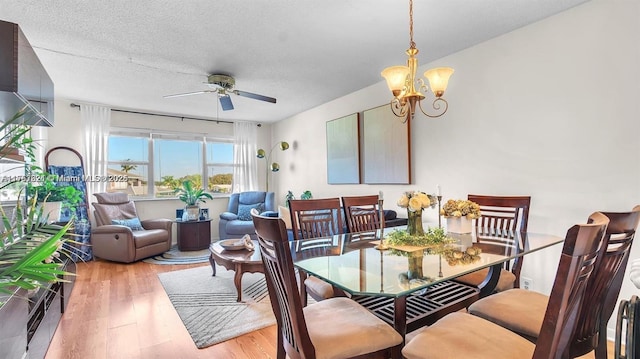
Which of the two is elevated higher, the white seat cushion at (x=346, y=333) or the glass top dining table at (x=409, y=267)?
the glass top dining table at (x=409, y=267)

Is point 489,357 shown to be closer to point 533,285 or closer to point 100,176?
point 533,285

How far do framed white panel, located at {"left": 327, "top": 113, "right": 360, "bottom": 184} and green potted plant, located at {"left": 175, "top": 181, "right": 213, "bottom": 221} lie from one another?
7.68 feet

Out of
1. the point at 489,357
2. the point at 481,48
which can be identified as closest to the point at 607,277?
the point at 489,357

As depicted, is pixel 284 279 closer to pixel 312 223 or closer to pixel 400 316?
pixel 400 316

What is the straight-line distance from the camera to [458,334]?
1.33 meters

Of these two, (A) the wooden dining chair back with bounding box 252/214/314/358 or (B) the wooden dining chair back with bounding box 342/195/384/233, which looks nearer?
(A) the wooden dining chair back with bounding box 252/214/314/358

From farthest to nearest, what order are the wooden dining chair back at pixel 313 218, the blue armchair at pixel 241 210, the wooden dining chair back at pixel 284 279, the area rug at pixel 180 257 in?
1. the blue armchair at pixel 241 210
2. the area rug at pixel 180 257
3. the wooden dining chair back at pixel 313 218
4. the wooden dining chair back at pixel 284 279

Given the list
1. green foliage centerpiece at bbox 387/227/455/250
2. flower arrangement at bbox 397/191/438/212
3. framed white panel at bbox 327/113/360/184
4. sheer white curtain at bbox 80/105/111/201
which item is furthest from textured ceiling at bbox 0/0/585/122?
green foliage centerpiece at bbox 387/227/455/250

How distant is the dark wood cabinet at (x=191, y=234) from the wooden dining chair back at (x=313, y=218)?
323cm

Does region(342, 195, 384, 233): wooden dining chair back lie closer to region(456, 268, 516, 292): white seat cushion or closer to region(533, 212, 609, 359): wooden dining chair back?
region(456, 268, 516, 292): white seat cushion

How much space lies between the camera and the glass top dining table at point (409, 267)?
1.33 meters

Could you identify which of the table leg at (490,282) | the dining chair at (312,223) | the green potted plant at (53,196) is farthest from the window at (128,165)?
the table leg at (490,282)

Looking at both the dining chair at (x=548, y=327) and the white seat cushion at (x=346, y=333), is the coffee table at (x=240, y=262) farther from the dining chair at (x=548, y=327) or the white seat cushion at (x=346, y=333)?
the dining chair at (x=548, y=327)

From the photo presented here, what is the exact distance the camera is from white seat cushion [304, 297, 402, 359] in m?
1.28
